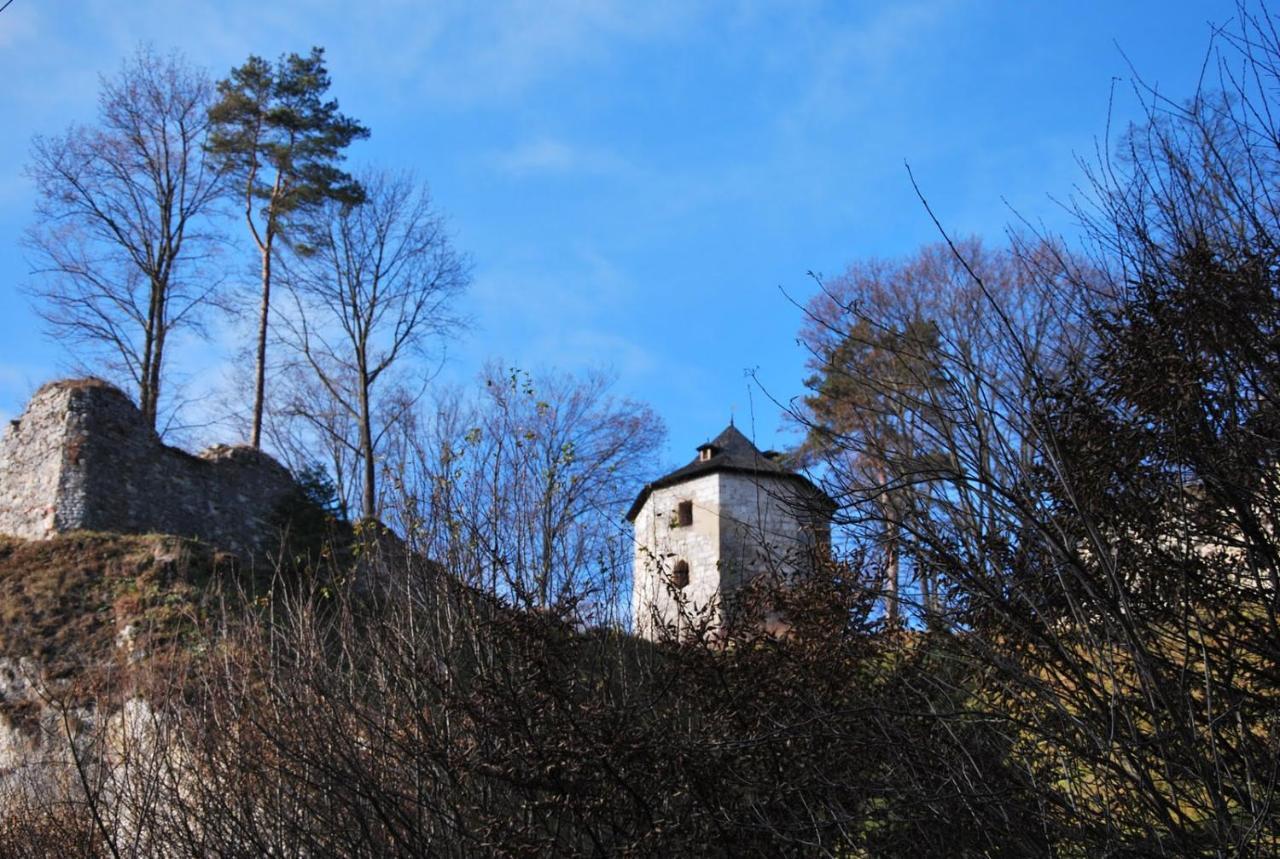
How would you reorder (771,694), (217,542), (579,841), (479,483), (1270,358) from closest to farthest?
(1270,358) < (579,841) < (771,694) < (479,483) < (217,542)

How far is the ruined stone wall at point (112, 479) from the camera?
16.5 m

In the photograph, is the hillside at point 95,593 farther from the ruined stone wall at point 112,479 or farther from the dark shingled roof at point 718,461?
the dark shingled roof at point 718,461

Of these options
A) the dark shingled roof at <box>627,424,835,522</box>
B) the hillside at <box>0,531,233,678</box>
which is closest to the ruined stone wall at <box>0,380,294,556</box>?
the hillside at <box>0,531,233,678</box>

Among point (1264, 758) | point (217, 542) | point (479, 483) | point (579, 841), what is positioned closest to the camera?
point (1264, 758)

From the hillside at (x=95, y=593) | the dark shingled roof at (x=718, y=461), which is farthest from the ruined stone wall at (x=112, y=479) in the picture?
the dark shingled roof at (x=718, y=461)

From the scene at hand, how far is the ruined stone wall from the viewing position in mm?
16500

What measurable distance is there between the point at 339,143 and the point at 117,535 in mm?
11996

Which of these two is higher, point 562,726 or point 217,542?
point 217,542

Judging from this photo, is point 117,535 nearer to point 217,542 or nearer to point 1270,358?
point 217,542

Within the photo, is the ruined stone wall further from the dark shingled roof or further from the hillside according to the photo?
the dark shingled roof

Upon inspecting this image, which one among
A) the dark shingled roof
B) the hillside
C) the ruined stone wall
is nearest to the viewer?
the hillside

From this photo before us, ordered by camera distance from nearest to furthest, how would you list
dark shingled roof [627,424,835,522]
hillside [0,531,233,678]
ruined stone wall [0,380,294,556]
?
hillside [0,531,233,678] → ruined stone wall [0,380,294,556] → dark shingled roof [627,424,835,522]

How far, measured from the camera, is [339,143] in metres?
24.9

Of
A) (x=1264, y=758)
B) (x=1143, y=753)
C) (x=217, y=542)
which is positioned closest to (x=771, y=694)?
(x=1143, y=753)
